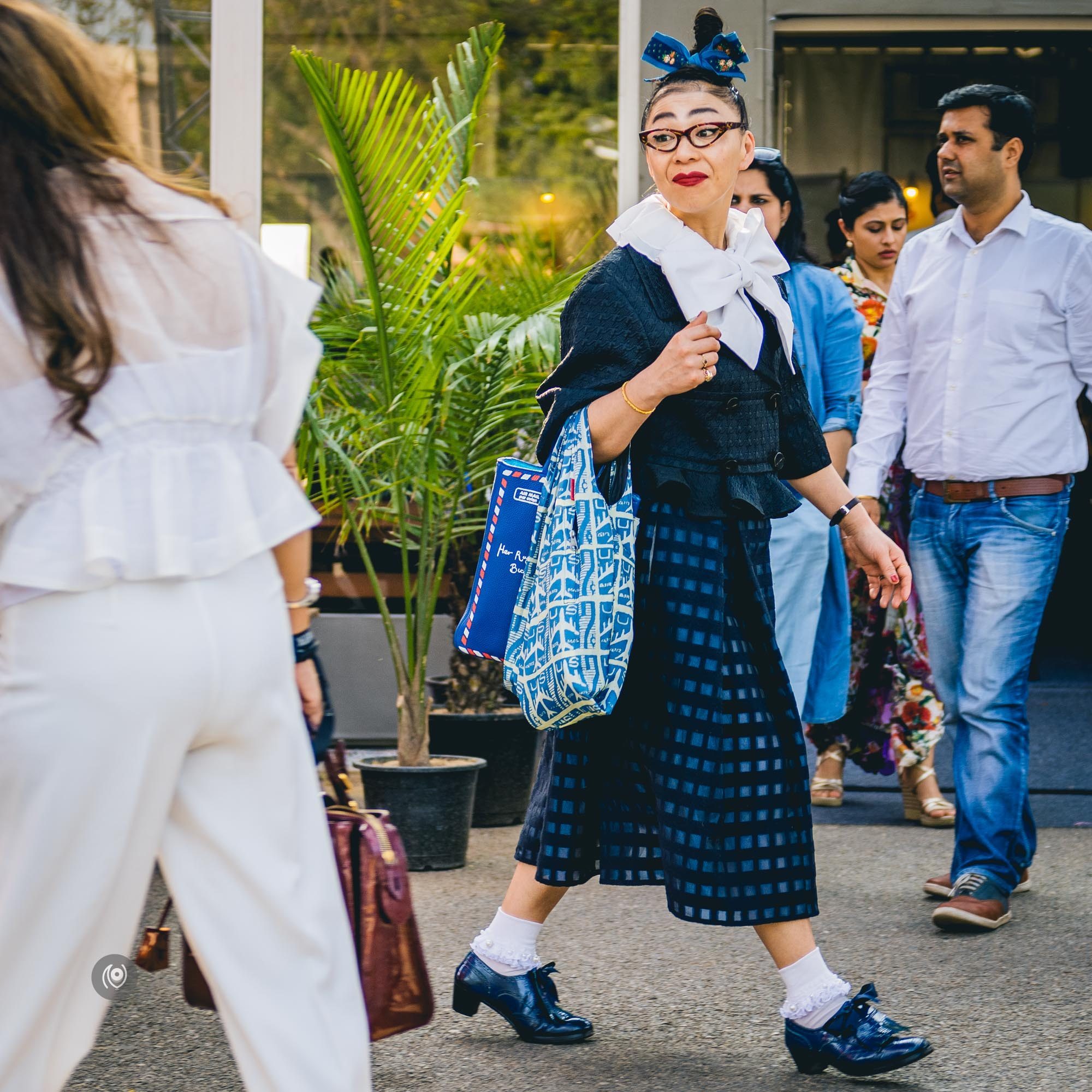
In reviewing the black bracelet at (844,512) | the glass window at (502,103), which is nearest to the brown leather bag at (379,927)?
the black bracelet at (844,512)

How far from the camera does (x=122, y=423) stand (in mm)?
1881

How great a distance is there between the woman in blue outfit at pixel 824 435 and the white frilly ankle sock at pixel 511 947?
1254 mm

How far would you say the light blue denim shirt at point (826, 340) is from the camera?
4.50 m

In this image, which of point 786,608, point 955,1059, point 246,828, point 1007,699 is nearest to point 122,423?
point 246,828

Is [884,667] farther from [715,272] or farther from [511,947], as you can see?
[715,272]

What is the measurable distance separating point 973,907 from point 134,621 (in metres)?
2.94

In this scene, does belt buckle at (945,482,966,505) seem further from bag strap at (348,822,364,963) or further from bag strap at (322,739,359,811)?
bag strap at (348,822,364,963)

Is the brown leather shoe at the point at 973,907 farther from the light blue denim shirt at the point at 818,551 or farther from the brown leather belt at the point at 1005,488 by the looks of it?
the brown leather belt at the point at 1005,488

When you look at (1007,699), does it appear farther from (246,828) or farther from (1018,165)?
(246,828)

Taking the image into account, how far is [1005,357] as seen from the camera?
441cm

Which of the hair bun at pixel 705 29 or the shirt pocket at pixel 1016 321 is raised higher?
the hair bun at pixel 705 29

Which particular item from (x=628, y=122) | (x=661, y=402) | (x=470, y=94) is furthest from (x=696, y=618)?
(x=628, y=122)

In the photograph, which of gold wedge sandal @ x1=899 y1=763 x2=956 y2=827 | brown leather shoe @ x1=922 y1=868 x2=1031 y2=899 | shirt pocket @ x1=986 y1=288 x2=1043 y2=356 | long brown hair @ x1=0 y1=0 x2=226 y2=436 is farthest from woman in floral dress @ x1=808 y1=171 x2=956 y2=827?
long brown hair @ x1=0 y1=0 x2=226 y2=436

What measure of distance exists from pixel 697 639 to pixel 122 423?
1524 mm
